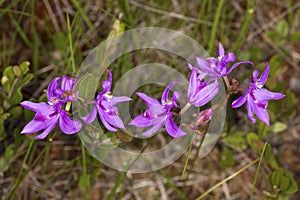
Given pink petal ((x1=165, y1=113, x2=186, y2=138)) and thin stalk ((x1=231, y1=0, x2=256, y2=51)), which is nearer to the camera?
pink petal ((x1=165, y1=113, x2=186, y2=138))

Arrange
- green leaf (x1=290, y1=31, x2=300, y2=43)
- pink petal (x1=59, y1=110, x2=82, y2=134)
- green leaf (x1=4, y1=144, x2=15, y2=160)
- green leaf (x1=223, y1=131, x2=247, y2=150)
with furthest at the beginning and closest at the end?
1. green leaf (x1=290, y1=31, x2=300, y2=43)
2. green leaf (x1=223, y1=131, x2=247, y2=150)
3. green leaf (x1=4, y1=144, x2=15, y2=160)
4. pink petal (x1=59, y1=110, x2=82, y2=134)

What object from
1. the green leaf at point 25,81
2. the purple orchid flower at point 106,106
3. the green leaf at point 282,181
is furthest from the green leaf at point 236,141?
the green leaf at point 25,81

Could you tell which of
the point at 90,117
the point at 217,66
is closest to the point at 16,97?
the point at 90,117

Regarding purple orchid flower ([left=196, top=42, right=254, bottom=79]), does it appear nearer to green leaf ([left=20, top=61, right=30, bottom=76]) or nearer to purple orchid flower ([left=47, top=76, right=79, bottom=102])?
purple orchid flower ([left=47, top=76, right=79, bottom=102])

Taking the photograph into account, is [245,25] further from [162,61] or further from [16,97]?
[16,97]

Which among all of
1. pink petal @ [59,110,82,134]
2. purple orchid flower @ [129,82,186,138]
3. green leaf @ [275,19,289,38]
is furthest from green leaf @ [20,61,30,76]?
green leaf @ [275,19,289,38]
